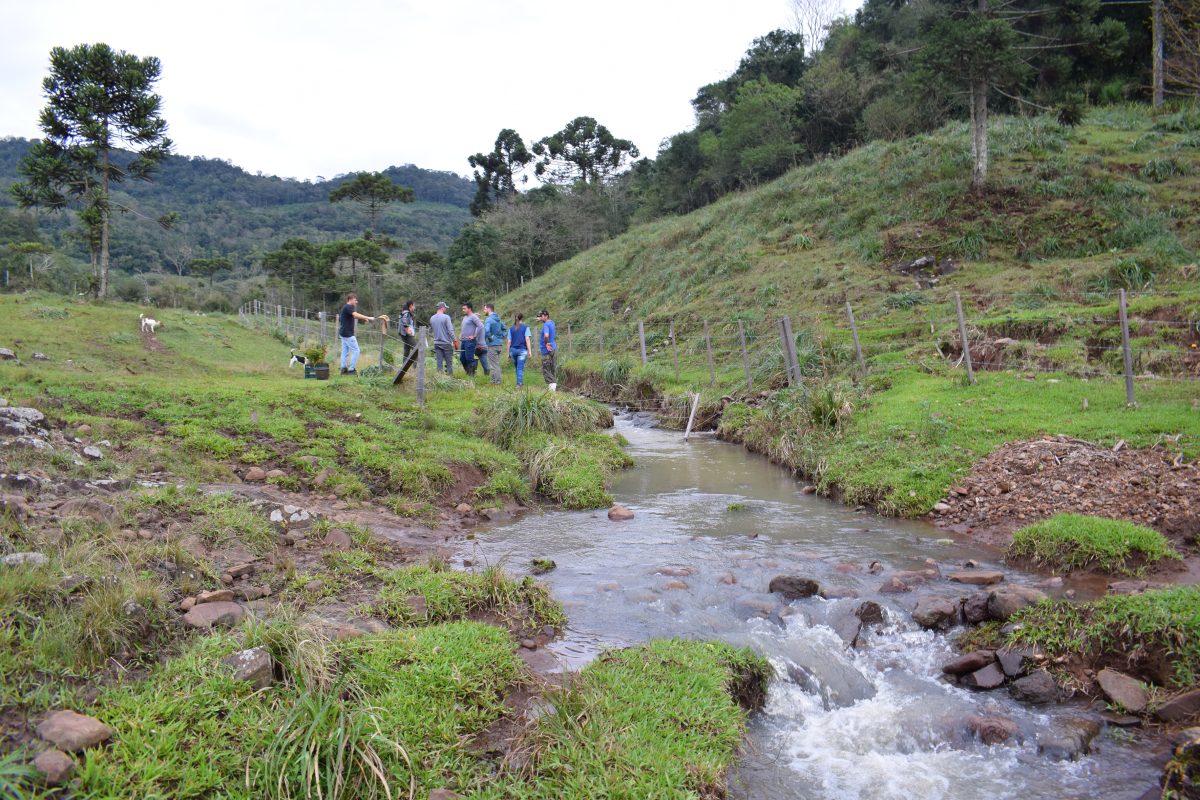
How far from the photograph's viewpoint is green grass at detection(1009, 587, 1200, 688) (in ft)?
13.5

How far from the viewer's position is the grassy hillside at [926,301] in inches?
367

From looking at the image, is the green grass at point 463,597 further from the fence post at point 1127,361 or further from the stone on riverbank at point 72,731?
the fence post at point 1127,361

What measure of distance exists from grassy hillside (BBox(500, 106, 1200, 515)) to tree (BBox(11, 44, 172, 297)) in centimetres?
2009

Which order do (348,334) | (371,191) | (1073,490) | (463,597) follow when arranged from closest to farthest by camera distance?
(463,597), (1073,490), (348,334), (371,191)

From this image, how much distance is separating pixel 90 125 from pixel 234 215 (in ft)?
260

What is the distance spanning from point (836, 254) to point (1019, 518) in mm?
16878

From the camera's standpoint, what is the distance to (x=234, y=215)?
101062mm

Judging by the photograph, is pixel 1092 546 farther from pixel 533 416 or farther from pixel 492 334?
pixel 492 334

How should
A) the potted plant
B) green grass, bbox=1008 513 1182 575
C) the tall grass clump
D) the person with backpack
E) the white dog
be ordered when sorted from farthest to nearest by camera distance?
the white dog
the person with backpack
the potted plant
the tall grass clump
green grass, bbox=1008 513 1182 575

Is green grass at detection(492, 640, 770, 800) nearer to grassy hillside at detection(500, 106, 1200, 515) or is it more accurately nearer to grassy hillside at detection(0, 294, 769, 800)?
grassy hillside at detection(0, 294, 769, 800)

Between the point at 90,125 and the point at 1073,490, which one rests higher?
the point at 90,125

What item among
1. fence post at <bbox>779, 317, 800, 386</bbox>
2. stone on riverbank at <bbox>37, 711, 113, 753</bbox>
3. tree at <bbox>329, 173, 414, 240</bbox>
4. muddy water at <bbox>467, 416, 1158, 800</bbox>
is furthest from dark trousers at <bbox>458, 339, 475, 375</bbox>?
tree at <bbox>329, 173, 414, 240</bbox>

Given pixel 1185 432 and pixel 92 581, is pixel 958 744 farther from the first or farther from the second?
pixel 1185 432

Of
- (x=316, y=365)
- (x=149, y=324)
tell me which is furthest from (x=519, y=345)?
(x=149, y=324)
